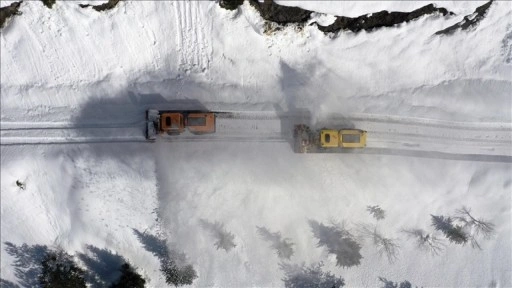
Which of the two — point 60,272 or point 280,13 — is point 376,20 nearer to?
point 280,13

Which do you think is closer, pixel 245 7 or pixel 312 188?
pixel 245 7

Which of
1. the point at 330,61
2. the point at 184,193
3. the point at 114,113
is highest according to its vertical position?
the point at 330,61

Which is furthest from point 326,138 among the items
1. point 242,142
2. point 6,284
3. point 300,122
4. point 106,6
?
point 6,284

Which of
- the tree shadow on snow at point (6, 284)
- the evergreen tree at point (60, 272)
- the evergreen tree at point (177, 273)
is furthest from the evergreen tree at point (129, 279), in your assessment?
the tree shadow on snow at point (6, 284)

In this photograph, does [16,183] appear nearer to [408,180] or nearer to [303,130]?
[303,130]

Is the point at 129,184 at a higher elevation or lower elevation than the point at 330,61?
lower

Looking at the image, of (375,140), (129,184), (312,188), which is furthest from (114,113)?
(375,140)

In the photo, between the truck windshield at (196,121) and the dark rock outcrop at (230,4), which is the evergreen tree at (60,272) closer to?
the truck windshield at (196,121)

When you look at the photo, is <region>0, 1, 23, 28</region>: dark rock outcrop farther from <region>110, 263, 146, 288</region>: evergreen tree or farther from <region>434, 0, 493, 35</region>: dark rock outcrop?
<region>434, 0, 493, 35</region>: dark rock outcrop
